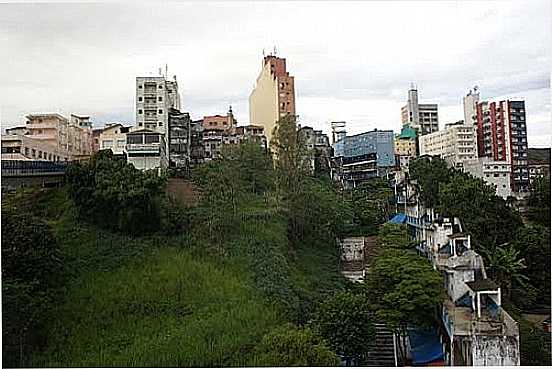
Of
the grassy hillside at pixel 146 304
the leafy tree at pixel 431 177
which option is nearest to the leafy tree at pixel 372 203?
the leafy tree at pixel 431 177

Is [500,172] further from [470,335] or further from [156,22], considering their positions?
[156,22]

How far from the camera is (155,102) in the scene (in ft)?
12.7

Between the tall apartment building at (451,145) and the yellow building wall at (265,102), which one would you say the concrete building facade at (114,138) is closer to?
the yellow building wall at (265,102)

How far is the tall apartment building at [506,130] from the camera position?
3.36 metres

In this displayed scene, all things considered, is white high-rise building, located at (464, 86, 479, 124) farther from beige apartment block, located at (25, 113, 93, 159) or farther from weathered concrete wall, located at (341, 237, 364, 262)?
beige apartment block, located at (25, 113, 93, 159)

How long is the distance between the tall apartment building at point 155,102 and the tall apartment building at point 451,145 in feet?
5.68

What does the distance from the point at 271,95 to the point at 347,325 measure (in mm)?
1534

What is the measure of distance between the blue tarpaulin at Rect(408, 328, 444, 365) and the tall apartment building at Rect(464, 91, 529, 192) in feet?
Answer: 3.70

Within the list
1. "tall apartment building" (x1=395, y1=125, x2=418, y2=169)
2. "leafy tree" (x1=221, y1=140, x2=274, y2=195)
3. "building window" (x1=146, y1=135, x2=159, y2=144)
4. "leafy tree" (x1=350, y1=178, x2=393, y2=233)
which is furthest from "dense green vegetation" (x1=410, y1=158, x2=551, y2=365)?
"building window" (x1=146, y1=135, x2=159, y2=144)

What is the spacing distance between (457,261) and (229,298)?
4.33 feet

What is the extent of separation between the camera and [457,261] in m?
3.16

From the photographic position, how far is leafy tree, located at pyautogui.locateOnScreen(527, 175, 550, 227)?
9.84ft

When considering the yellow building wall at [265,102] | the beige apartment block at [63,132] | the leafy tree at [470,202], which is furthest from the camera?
the leafy tree at [470,202]

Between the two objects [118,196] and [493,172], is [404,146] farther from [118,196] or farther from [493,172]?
[118,196]
